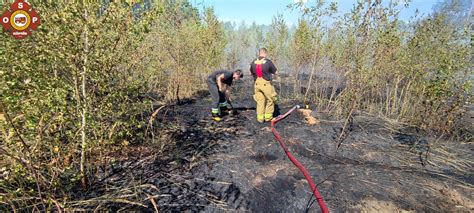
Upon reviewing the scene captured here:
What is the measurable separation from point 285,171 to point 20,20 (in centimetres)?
375

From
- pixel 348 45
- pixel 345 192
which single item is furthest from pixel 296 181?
pixel 348 45

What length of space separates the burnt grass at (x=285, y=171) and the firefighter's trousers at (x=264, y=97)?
1.13ft

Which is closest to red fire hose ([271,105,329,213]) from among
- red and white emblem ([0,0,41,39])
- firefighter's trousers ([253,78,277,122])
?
firefighter's trousers ([253,78,277,122])

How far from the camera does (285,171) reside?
3.60m

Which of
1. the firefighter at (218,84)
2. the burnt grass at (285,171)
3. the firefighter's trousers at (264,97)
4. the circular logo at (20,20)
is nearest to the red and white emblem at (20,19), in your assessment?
the circular logo at (20,20)

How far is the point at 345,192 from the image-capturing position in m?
3.11

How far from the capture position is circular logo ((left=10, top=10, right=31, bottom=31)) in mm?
2177

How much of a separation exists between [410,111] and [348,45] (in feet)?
7.97

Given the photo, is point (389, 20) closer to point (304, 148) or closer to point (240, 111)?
point (304, 148)

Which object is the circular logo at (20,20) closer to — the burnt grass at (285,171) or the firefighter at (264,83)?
the burnt grass at (285,171)

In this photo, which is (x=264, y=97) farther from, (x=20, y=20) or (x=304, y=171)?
(x=20, y=20)

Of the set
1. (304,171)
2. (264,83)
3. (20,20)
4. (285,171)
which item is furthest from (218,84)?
(20,20)

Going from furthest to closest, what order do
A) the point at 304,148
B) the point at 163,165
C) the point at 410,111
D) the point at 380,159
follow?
the point at 410,111, the point at 304,148, the point at 380,159, the point at 163,165

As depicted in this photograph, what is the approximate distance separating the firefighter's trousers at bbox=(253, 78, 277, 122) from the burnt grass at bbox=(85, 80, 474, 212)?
0.34m
